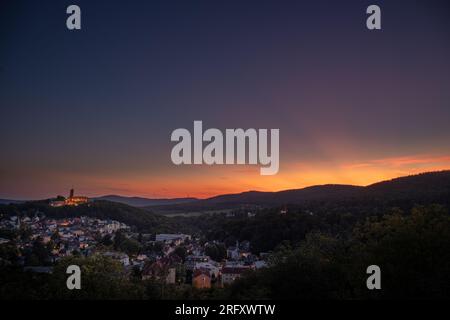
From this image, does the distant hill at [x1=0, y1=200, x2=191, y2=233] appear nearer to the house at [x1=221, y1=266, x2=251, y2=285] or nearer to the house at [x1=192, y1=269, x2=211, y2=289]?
the house at [x1=221, y1=266, x2=251, y2=285]

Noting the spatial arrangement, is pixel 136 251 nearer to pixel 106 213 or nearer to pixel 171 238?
pixel 171 238

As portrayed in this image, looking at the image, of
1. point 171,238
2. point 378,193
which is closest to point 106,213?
point 171,238

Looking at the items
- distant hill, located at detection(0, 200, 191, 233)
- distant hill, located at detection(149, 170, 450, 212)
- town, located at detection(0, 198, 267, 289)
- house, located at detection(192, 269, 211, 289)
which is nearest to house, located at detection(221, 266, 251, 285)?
town, located at detection(0, 198, 267, 289)

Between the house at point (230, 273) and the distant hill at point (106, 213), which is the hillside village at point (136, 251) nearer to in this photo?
the house at point (230, 273)

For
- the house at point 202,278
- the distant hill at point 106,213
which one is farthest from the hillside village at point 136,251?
the distant hill at point 106,213

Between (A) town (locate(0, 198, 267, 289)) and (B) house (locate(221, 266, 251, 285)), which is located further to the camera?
(B) house (locate(221, 266, 251, 285))

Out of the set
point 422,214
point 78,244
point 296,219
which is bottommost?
point 78,244
